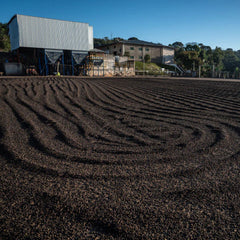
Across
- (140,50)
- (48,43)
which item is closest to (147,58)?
(140,50)

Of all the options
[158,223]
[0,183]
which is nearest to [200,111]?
[158,223]

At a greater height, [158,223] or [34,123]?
[34,123]

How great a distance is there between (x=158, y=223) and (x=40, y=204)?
915 millimetres

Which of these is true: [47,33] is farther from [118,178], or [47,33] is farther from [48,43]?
[118,178]

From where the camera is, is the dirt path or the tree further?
the tree

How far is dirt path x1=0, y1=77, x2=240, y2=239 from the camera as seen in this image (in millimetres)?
1443

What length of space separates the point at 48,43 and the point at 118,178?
22132mm

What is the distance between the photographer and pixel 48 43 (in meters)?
21.2

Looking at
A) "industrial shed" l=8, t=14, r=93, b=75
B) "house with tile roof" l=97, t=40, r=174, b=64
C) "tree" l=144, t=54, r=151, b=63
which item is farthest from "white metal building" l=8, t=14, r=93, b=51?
"tree" l=144, t=54, r=151, b=63

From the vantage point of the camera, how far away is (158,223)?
1.47 m

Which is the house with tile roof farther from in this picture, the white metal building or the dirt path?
the dirt path

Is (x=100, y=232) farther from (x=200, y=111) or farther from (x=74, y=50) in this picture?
(x=74, y=50)

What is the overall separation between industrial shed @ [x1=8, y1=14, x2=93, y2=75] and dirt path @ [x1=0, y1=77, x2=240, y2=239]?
19.2 metres

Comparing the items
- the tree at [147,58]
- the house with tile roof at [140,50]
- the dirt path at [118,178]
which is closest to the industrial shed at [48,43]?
the house with tile roof at [140,50]
